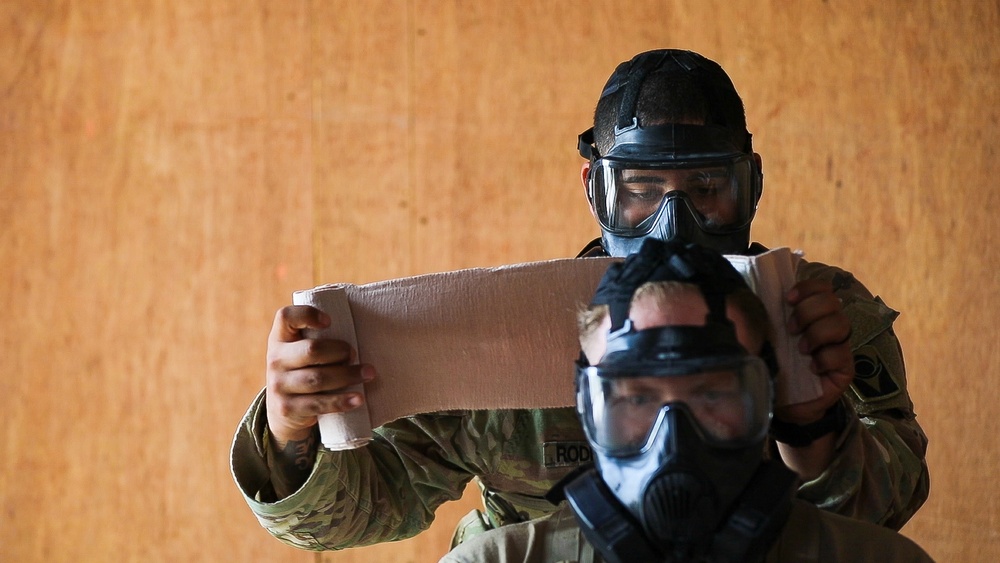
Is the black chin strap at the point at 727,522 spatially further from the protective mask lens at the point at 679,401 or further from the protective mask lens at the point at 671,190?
the protective mask lens at the point at 671,190

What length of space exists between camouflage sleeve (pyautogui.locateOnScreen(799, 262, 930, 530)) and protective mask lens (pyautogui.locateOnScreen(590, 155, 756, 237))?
25 centimetres

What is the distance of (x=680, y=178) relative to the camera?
1871 millimetres

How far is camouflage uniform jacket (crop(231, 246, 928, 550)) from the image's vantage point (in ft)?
5.63

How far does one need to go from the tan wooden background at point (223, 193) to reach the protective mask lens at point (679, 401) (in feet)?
6.77

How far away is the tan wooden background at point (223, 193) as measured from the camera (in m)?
3.43

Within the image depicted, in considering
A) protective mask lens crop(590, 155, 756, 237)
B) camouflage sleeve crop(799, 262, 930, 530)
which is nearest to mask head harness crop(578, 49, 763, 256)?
protective mask lens crop(590, 155, 756, 237)

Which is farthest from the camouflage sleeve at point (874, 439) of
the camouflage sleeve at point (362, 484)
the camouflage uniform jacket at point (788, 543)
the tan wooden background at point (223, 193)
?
the tan wooden background at point (223, 193)

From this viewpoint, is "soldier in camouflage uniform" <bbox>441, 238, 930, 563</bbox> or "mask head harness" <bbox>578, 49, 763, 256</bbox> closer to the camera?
"soldier in camouflage uniform" <bbox>441, 238, 930, 563</bbox>

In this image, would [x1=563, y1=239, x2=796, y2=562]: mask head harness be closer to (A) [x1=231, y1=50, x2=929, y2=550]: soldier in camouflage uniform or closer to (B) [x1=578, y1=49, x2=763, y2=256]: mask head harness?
(A) [x1=231, y1=50, x2=929, y2=550]: soldier in camouflage uniform

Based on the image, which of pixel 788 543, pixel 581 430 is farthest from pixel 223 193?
pixel 788 543

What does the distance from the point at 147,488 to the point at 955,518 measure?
8.51ft

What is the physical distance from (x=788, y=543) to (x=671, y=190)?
669mm

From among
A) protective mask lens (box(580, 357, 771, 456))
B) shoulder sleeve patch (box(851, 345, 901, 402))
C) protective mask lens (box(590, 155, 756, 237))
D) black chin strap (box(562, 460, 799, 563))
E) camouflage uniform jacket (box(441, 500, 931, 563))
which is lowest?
camouflage uniform jacket (box(441, 500, 931, 563))

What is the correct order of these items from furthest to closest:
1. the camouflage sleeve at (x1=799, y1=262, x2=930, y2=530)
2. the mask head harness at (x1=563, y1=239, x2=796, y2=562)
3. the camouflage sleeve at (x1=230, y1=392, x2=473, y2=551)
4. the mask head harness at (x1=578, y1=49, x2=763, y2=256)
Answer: the mask head harness at (x1=578, y1=49, x2=763, y2=256) < the camouflage sleeve at (x1=230, y1=392, x2=473, y2=551) < the camouflage sleeve at (x1=799, y1=262, x2=930, y2=530) < the mask head harness at (x1=563, y1=239, x2=796, y2=562)
